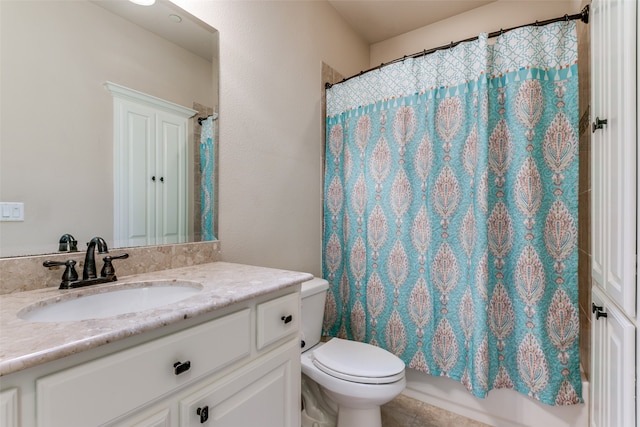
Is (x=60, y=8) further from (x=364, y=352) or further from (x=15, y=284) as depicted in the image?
(x=364, y=352)

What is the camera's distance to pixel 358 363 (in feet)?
4.75

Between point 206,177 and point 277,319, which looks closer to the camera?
point 277,319

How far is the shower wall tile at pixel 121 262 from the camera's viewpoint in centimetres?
88

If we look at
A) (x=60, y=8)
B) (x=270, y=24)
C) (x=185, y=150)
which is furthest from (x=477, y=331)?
(x=60, y=8)

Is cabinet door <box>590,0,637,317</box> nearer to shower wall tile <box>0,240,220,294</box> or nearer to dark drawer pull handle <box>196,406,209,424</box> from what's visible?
dark drawer pull handle <box>196,406,209,424</box>

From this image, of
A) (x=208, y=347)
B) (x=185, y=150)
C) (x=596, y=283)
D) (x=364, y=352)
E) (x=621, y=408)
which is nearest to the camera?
(x=208, y=347)

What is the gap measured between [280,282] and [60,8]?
1141 mm

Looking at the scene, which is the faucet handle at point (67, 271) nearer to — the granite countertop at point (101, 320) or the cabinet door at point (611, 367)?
the granite countertop at point (101, 320)

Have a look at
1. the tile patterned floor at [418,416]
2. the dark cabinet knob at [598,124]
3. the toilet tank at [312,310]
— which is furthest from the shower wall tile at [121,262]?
the dark cabinet knob at [598,124]

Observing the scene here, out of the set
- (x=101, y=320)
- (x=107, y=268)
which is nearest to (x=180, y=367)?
(x=101, y=320)

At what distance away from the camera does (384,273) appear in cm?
189

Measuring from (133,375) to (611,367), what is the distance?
1.43m

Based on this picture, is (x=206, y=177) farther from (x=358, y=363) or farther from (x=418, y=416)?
(x=418, y=416)

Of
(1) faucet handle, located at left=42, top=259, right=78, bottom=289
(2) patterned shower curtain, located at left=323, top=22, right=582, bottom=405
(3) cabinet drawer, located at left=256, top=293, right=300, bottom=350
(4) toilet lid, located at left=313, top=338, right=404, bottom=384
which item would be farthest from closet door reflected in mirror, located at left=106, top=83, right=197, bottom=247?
(2) patterned shower curtain, located at left=323, top=22, right=582, bottom=405
